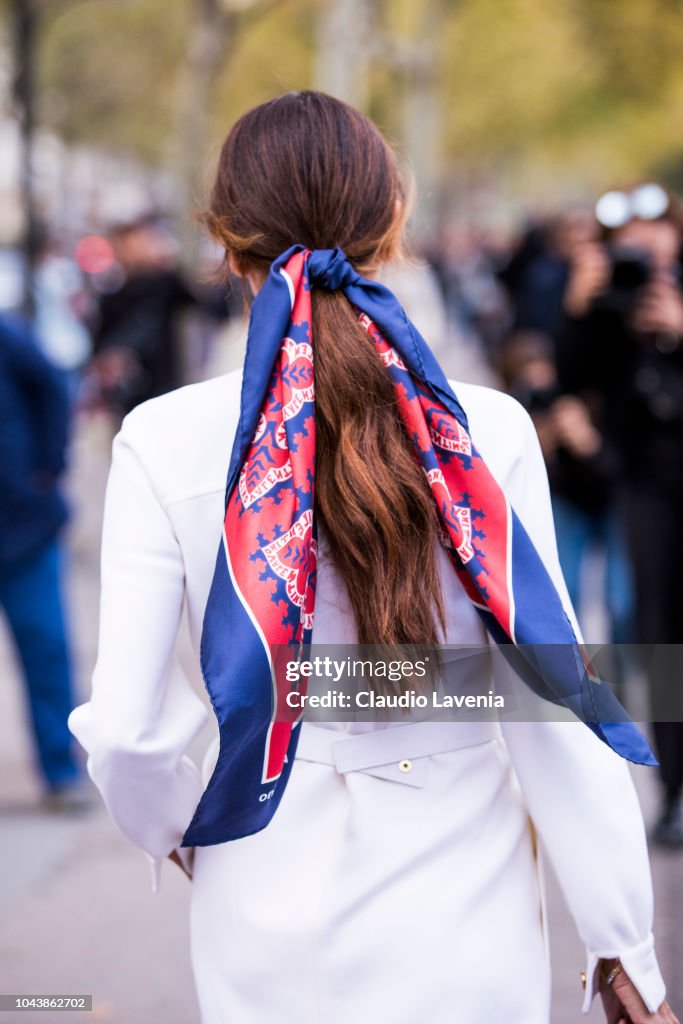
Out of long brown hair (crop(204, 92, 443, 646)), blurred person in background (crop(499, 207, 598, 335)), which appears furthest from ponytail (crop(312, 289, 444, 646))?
blurred person in background (crop(499, 207, 598, 335))

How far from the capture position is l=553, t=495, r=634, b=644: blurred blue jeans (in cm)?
585

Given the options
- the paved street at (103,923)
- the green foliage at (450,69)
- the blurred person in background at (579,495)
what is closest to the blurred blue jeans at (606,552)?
the blurred person in background at (579,495)

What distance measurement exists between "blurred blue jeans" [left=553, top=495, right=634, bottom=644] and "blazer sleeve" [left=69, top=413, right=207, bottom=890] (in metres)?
4.03

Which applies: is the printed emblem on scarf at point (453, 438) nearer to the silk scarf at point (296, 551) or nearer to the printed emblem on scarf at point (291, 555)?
the silk scarf at point (296, 551)

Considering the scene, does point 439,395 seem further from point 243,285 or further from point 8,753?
point 8,753

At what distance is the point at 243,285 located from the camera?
2121 millimetres

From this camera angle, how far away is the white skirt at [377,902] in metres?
1.87

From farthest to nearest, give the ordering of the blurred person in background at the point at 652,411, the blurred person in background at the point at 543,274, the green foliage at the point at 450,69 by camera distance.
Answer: the green foliage at the point at 450,69 → the blurred person in background at the point at 543,274 → the blurred person in background at the point at 652,411

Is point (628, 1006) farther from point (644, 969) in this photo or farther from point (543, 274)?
point (543, 274)

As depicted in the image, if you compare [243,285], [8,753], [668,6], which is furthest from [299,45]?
[243,285]

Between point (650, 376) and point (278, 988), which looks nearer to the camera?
point (278, 988)

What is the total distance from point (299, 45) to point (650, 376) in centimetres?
3011

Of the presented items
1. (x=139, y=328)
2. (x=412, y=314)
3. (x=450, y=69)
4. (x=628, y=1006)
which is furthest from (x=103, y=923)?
(x=450, y=69)

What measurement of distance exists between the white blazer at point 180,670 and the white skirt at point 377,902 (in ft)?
0.30
